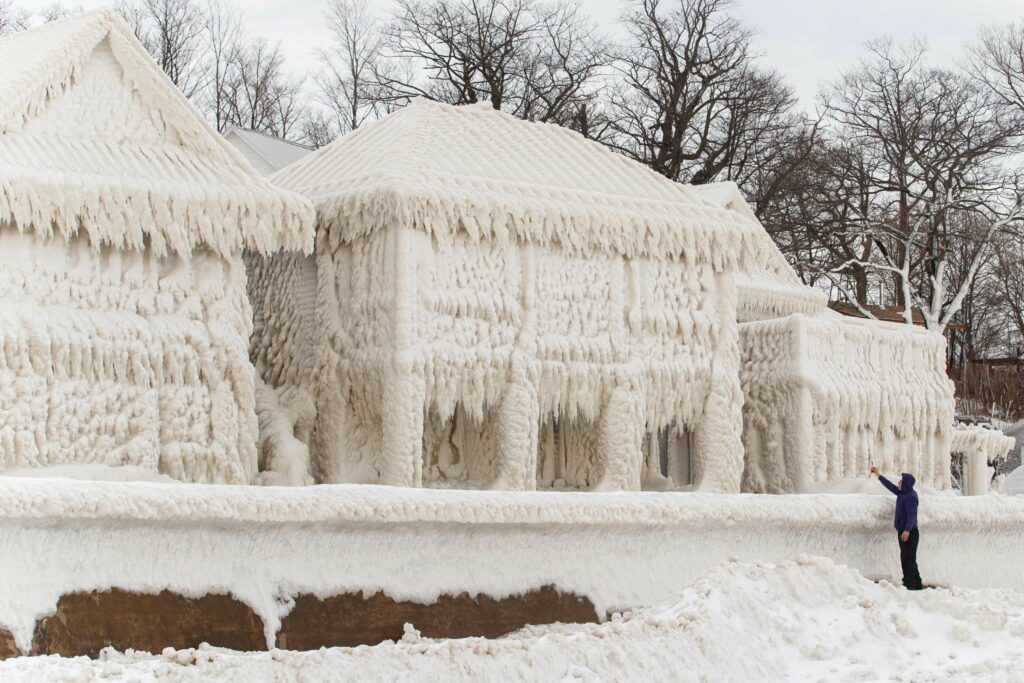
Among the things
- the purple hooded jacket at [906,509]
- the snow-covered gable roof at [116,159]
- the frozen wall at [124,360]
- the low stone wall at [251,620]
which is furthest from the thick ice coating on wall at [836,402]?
the low stone wall at [251,620]

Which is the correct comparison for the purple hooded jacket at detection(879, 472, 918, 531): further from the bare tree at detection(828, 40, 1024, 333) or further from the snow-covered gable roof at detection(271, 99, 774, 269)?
the bare tree at detection(828, 40, 1024, 333)

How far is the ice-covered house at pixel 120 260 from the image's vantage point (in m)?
12.4

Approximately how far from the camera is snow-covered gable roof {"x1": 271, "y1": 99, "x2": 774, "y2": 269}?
14.9m

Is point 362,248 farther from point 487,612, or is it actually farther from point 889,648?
point 889,648

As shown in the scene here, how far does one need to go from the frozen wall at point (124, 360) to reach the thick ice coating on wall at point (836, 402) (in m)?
7.58

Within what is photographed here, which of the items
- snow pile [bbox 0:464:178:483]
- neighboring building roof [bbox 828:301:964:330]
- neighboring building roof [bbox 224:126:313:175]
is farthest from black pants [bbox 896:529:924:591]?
neighboring building roof [bbox 828:301:964:330]

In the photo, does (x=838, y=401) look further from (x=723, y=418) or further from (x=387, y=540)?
(x=387, y=540)

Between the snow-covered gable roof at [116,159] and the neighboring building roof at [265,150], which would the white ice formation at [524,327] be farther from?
the neighboring building roof at [265,150]

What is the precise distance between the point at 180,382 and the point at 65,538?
5.21 m

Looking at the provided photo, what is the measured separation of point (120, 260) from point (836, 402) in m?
9.73

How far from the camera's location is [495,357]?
1497 cm

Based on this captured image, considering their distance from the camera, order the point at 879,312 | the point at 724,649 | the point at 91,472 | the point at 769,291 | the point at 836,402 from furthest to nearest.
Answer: the point at 879,312
the point at 769,291
the point at 836,402
the point at 91,472
the point at 724,649

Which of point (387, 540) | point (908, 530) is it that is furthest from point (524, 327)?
point (387, 540)

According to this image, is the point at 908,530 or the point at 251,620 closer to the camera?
the point at 251,620
